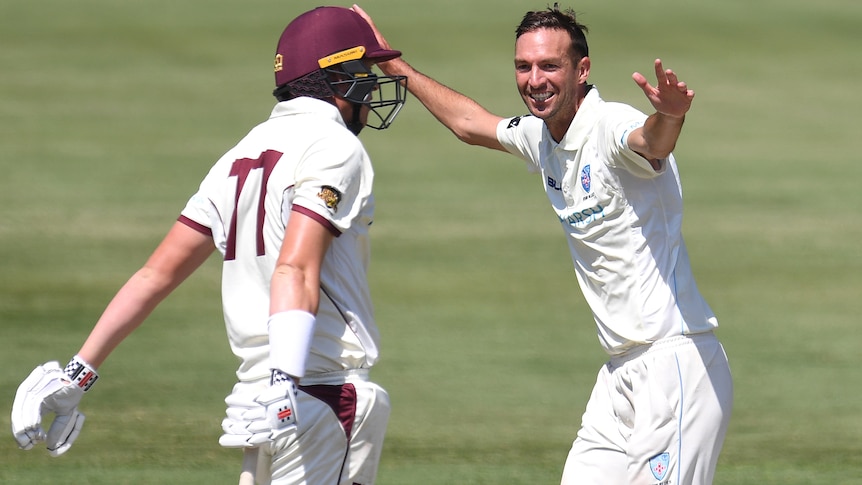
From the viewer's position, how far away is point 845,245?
1423 centimetres

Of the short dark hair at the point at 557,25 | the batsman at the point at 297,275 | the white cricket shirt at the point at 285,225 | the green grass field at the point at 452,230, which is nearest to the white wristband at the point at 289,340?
the batsman at the point at 297,275

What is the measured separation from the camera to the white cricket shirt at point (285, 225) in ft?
13.5

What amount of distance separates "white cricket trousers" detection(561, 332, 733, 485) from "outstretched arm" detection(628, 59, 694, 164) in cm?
85

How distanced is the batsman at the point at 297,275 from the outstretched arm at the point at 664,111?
3.21 ft

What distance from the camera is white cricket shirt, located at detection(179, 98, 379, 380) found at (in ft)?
13.5

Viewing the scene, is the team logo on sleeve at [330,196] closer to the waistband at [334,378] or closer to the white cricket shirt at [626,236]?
the waistband at [334,378]

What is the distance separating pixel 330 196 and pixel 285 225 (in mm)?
237

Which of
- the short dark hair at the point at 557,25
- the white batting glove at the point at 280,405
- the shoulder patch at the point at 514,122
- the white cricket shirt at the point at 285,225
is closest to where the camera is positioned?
the white batting glove at the point at 280,405

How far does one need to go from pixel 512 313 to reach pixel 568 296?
817 mm

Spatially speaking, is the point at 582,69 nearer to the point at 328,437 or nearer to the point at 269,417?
the point at 328,437

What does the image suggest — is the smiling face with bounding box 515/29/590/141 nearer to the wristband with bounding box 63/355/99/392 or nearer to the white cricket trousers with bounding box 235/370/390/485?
the white cricket trousers with bounding box 235/370/390/485

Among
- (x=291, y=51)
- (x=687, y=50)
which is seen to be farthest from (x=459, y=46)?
(x=291, y=51)

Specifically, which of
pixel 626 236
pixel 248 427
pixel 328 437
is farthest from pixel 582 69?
pixel 248 427

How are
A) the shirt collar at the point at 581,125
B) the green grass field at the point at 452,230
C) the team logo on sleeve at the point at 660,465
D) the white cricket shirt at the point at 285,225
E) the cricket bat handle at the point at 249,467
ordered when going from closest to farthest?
the white cricket shirt at the point at 285,225 < the cricket bat handle at the point at 249,467 < the team logo on sleeve at the point at 660,465 < the shirt collar at the point at 581,125 < the green grass field at the point at 452,230
